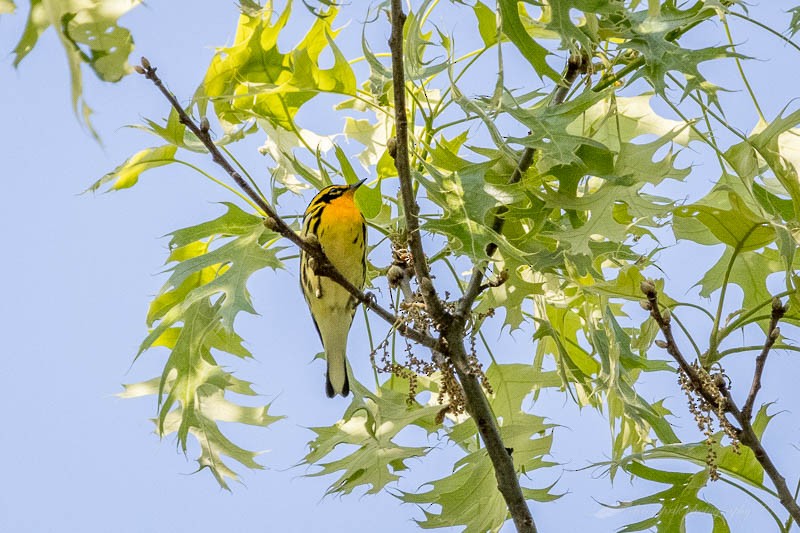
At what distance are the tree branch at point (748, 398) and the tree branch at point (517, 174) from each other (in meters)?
0.42

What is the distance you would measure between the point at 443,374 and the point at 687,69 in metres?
0.93

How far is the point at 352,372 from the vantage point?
3039 millimetres

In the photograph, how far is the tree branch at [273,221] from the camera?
2.17 metres

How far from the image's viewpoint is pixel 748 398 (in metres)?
2.35

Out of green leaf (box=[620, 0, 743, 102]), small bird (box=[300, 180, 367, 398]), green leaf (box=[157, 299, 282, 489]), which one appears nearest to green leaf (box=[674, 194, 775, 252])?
green leaf (box=[620, 0, 743, 102])

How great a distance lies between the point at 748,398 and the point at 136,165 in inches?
68.4

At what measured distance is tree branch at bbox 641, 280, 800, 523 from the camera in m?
2.27

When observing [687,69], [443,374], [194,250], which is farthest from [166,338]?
[687,69]

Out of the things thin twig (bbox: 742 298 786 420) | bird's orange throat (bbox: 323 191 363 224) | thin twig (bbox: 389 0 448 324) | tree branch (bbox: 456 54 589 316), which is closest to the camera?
thin twig (bbox: 389 0 448 324)

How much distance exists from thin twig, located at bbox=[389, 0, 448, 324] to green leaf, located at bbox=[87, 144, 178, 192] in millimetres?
864

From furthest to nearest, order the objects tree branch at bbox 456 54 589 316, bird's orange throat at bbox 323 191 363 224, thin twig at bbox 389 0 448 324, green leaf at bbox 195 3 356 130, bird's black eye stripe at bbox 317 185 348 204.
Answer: bird's black eye stripe at bbox 317 185 348 204 < bird's orange throat at bbox 323 191 363 224 < green leaf at bbox 195 3 356 130 < tree branch at bbox 456 54 589 316 < thin twig at bbox 389 0 448 324

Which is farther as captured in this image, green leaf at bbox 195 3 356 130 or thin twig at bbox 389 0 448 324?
green leaf at bbox 195 3 356 130

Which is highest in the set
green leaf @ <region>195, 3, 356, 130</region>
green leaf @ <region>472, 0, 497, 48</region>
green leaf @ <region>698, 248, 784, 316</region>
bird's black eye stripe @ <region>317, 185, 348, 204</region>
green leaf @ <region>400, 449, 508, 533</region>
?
bird's black eye stripe @ <region>317, 185, 348, 204</region>

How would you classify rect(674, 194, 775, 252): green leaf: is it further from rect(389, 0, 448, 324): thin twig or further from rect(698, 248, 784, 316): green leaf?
rect(389, 0, 448, 324): thin twig
